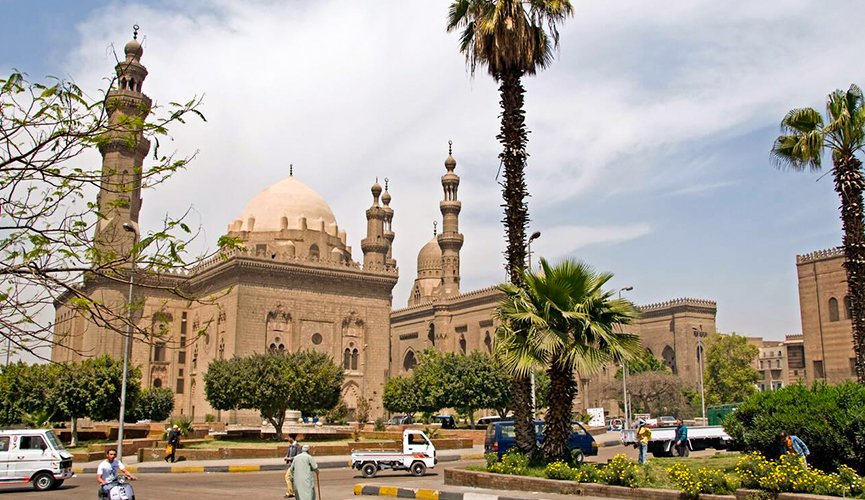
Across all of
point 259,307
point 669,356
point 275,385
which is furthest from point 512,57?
point 669,356

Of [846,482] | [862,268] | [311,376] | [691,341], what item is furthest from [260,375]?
[691,341]

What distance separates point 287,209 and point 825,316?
36.2 meters

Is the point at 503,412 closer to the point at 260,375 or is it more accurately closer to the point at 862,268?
the point at 260,375

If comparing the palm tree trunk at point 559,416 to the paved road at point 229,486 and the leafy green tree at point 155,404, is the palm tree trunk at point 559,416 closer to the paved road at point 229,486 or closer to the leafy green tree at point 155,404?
the paved road at point 229,486

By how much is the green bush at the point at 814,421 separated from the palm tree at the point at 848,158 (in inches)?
185

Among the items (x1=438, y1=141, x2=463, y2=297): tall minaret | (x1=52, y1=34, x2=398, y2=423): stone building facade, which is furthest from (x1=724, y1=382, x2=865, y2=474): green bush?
(x1=438, y1=141, x2=463, y2=297): tall minaret

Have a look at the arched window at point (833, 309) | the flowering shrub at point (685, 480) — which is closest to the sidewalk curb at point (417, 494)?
the flowering shrub at point (685, 480)

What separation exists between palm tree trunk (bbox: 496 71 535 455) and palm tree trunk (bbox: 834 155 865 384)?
7890mm

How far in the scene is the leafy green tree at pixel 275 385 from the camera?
30.5 metres

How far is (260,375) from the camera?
3094 cm

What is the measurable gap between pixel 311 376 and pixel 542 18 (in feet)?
64.8

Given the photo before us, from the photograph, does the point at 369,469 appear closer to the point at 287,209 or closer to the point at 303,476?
the point at 303,476

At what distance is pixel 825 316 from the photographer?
48.4 m

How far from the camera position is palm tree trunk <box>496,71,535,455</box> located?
14.2m
